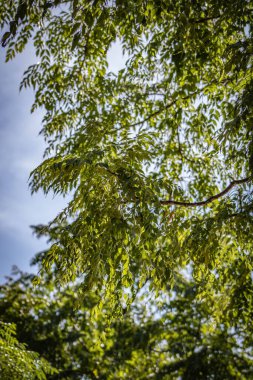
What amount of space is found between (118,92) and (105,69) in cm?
32

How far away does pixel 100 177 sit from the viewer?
2.47 m

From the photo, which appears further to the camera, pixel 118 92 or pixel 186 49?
pixel 118 92

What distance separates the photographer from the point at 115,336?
8375 millimetres

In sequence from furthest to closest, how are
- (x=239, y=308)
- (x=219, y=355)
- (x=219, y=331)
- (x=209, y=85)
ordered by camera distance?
(x=219, y=331), (x=219, y=355), (x=239, y=308), (x=209, y=85)

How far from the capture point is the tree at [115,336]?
7688 millimetres

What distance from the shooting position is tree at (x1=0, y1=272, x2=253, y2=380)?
769 cm

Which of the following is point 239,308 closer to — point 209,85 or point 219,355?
point 209,85

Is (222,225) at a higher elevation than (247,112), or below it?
below

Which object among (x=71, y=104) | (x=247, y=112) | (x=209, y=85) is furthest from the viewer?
(x=71, y=104)

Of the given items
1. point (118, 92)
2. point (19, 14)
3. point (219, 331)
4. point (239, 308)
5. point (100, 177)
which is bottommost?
point (100, 177)

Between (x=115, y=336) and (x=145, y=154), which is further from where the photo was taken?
(x=115, y=336)

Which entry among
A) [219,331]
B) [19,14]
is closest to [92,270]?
[19,14]

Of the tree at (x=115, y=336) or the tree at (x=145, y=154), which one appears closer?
the tree at (x=145, y=154)

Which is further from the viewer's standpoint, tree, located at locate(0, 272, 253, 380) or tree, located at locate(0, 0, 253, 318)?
tree, located at locate(0, 272, 253, 380)
